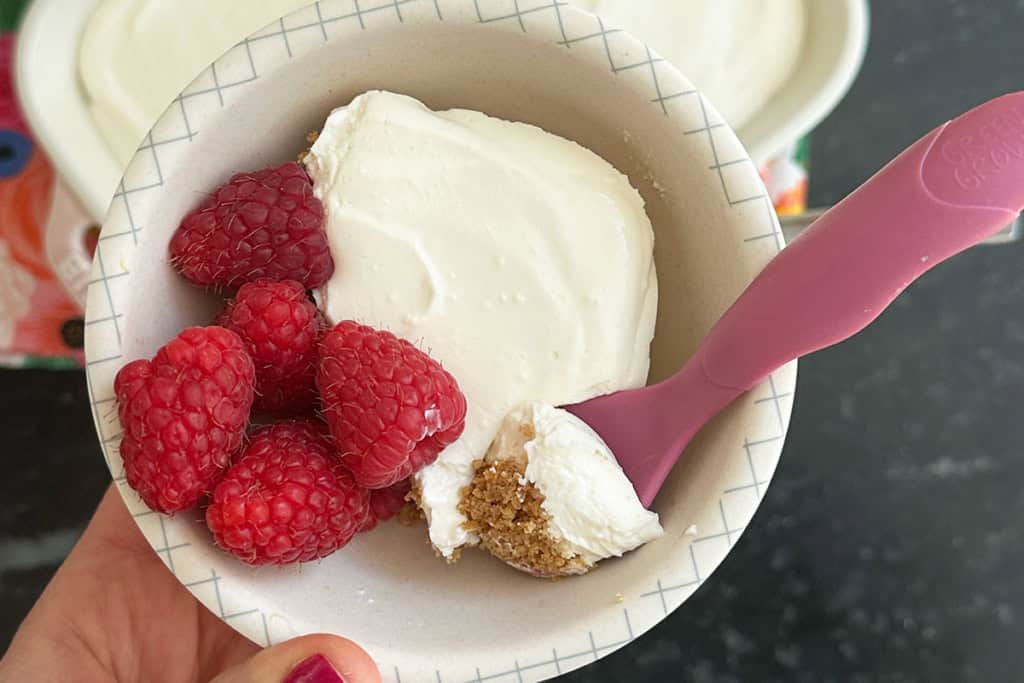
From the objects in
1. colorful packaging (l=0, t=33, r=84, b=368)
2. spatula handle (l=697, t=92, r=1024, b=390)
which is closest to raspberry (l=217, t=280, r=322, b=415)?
spatula handle (l=697, t=92, r=1024, b=390)

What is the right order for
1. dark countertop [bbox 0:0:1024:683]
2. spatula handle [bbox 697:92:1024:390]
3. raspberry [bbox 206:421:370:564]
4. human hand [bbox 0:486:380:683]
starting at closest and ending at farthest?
spatula handle [bbox 697:92:1024:390]
raspberry [bbox 206:421:370:564]
human hand [bbox 0:486:380:683]
dark countertop [bbox 0:0:1024:683]

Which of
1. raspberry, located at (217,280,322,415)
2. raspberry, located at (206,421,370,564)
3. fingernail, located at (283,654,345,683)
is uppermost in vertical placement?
raspberry, located at (217,280,322,415)

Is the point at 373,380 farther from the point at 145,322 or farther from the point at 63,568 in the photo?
the point at 63,568

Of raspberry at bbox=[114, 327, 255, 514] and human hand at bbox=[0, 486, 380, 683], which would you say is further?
human hand at bbox=[0, 486, 380, 683]

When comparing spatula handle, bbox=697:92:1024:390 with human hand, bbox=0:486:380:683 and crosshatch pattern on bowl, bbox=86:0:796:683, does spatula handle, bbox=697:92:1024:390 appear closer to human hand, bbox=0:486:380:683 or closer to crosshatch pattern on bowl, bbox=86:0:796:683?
crosshatch pattern on bowl, bbox=86:0:796:683

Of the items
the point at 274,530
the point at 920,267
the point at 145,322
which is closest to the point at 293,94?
the point at 145,322

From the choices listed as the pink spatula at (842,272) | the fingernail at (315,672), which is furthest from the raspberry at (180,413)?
the pink spatula at (842,272)

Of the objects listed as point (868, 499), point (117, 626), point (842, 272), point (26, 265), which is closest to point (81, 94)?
point (26, 265)
